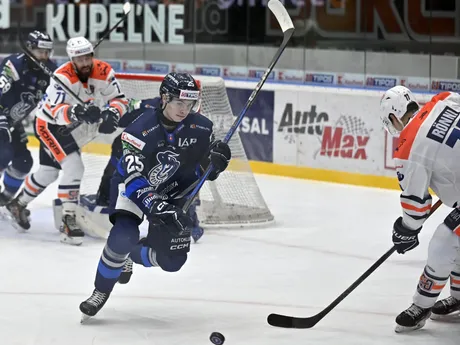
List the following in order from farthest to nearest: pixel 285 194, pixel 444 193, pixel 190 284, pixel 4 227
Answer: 1. pixel 285 194
2. pixel 4 227
3. pixel 190 284
4. pixel 444 193

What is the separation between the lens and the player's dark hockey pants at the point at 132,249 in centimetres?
440

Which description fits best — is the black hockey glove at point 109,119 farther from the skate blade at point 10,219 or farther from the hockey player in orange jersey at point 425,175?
the hockey player in orange jersey at point 425,175

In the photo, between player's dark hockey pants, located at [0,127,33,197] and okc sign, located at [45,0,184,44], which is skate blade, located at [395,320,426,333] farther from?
okc sign, located at [45,0,184,44]

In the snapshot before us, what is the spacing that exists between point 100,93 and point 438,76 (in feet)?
9.14

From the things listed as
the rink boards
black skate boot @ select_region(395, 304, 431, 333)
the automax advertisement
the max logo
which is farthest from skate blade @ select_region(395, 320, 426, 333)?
the automax advertisement

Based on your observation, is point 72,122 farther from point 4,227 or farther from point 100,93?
point 4,227

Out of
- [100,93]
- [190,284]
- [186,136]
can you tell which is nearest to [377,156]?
[100,93]

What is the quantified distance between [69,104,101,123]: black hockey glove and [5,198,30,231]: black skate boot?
0.87 m

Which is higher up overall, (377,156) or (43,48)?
(43,48)

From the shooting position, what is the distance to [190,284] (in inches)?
207

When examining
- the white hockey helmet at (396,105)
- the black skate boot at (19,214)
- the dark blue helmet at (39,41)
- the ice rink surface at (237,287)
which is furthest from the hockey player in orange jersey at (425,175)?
the black skate boot at (19,214)

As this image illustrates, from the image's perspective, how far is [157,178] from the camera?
4.60 meters

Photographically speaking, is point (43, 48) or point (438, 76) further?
point (438, 76)

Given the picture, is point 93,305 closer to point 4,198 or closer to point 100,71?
point 100,71
